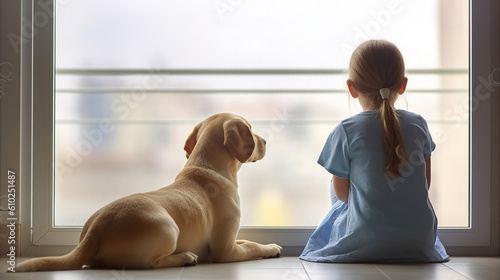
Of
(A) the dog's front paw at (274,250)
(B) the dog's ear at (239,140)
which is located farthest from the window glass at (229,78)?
(B) the dog's ear at (239,140)

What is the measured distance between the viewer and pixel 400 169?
250cm

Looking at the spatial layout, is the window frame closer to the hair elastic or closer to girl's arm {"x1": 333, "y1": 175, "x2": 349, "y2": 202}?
girl's arm {"x1": 333, "y1": 175, "x2": 349, "y2": 202}

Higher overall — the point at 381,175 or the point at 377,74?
the point at 377,74

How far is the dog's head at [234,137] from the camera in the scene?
2641 mm

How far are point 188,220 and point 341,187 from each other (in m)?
0.61

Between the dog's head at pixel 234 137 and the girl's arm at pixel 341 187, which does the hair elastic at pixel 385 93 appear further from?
the dog's head at pixel 234 137

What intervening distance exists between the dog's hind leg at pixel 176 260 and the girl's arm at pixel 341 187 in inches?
23.7

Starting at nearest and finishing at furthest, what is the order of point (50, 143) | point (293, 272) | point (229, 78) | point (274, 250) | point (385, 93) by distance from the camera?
point (293, 272)
point (385, 93)
point (274, 250)
point (50, 143)
point (229, 78)

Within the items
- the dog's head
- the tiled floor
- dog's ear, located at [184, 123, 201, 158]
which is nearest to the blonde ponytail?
the tiled floor

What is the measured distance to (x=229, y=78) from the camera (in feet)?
9.81

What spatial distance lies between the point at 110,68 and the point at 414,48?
133cm

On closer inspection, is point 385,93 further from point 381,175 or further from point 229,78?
point 229,78

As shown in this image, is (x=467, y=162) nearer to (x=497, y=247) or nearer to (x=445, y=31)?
(x=497, y=247)

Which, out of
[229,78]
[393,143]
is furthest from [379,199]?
[229,78]
